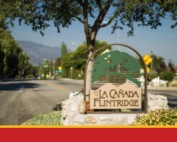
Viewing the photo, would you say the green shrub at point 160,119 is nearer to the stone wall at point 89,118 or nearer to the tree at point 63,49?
the stone wall at point 89,118

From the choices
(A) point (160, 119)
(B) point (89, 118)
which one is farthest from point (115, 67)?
(A) point (160, 119)

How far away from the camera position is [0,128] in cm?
573

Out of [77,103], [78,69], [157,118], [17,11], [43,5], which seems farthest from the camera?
[78,69]

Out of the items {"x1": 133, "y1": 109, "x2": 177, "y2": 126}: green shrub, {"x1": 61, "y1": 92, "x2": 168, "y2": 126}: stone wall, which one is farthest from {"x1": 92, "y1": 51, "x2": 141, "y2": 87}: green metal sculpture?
{"x1": 133, "y1": 109, "x2": 177, "y2": 126}: green shrub

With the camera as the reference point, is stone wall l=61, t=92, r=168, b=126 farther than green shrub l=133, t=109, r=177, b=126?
Yes

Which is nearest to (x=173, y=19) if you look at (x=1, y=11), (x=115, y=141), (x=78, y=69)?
(x=1, y=11)

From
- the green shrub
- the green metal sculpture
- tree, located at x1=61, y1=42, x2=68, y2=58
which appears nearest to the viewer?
the green shrub

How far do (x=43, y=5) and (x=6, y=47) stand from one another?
10302cm

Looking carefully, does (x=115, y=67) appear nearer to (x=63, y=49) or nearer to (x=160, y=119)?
(x=160, y=119)

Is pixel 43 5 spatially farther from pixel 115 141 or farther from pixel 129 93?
pixel 115 141

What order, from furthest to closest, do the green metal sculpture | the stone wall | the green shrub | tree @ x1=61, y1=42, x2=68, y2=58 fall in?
tree @ x1=61, y1=42, x2=68, y2=58, the green metal sculpture, the stone wall, the green shrub

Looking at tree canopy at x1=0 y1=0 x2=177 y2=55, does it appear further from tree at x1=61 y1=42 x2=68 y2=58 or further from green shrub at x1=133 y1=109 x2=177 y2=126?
tree at x1=61 y1=42 x2=68 y2=58

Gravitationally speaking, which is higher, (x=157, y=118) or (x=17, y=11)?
(x=17, y=11)

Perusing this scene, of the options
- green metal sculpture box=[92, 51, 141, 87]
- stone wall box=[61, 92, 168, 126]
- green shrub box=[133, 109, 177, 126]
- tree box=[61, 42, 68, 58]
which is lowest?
stone wall box=[61, 92, 168, 126]
